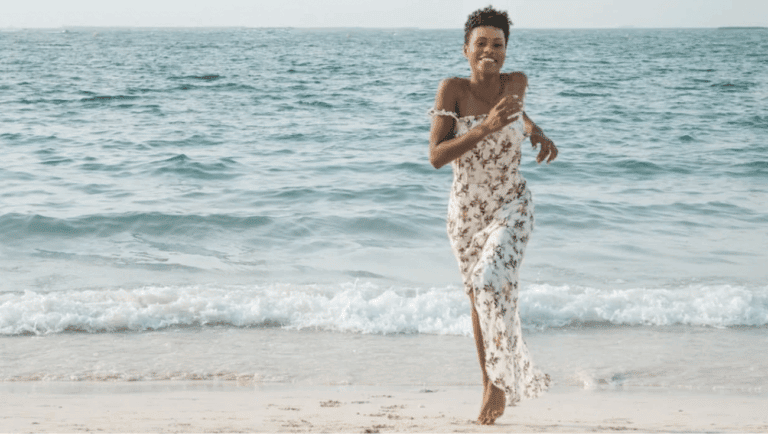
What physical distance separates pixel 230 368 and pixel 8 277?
384cm

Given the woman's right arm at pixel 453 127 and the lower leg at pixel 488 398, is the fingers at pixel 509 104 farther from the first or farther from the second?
the lower leg at pixel 488 398

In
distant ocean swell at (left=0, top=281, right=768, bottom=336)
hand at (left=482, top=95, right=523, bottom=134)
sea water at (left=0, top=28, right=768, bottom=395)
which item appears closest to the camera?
hand at (left=482, top=95, right=523, bottom=134)

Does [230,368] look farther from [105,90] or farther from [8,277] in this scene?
[105,90]

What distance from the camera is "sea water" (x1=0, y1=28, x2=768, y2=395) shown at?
5.50m

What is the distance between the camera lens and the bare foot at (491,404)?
3572 mm

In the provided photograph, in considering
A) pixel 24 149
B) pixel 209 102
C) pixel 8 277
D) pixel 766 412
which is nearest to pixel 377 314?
pixel 766 412

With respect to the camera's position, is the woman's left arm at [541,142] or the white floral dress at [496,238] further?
the woman's left arm at [541,142]

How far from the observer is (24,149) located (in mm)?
14789

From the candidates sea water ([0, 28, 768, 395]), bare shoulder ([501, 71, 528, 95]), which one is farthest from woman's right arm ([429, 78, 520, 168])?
sea water ([0, 28, 768, 395])

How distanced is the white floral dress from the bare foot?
0.05m

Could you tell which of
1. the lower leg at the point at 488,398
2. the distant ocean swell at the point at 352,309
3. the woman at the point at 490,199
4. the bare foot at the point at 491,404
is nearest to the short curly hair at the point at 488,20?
the woman at the point at 490,199

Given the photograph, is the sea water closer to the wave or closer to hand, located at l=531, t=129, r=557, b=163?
the wave

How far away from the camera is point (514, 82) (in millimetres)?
3602

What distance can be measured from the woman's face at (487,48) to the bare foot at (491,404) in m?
1.52
